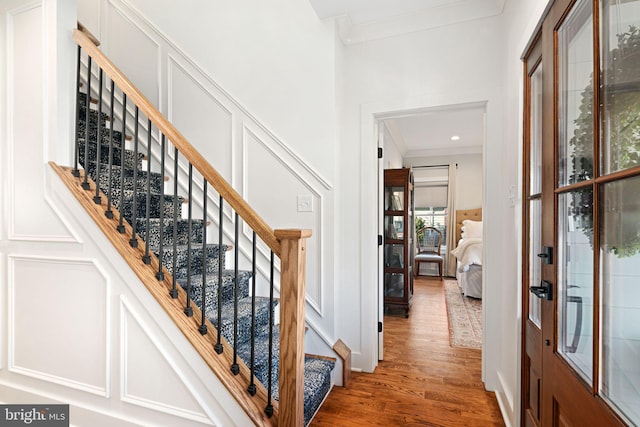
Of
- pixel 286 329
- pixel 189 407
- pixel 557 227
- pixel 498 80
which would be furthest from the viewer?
pixel 498 80

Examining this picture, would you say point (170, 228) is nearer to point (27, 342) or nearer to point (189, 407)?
point (27, 342)

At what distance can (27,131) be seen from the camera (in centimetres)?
187

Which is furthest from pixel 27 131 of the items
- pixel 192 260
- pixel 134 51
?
pixel 134 51

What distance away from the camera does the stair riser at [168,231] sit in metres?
2.04

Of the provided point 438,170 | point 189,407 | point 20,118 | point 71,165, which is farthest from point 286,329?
point 438,170

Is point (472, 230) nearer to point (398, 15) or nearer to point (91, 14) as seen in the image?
point (398, 15)

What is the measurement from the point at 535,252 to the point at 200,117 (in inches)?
104

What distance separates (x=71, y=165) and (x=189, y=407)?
1.60m

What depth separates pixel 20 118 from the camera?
189cm

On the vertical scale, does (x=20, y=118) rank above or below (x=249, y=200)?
above

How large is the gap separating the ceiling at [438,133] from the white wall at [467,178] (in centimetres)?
14

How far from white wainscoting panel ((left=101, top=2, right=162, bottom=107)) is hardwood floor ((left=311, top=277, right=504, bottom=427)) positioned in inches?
117

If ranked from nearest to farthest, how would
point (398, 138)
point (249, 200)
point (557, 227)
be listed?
point (557, 227) → point (249, 200) → point (398, 138)

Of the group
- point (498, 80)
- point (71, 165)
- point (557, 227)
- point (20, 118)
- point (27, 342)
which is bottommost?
point (27, 342)
